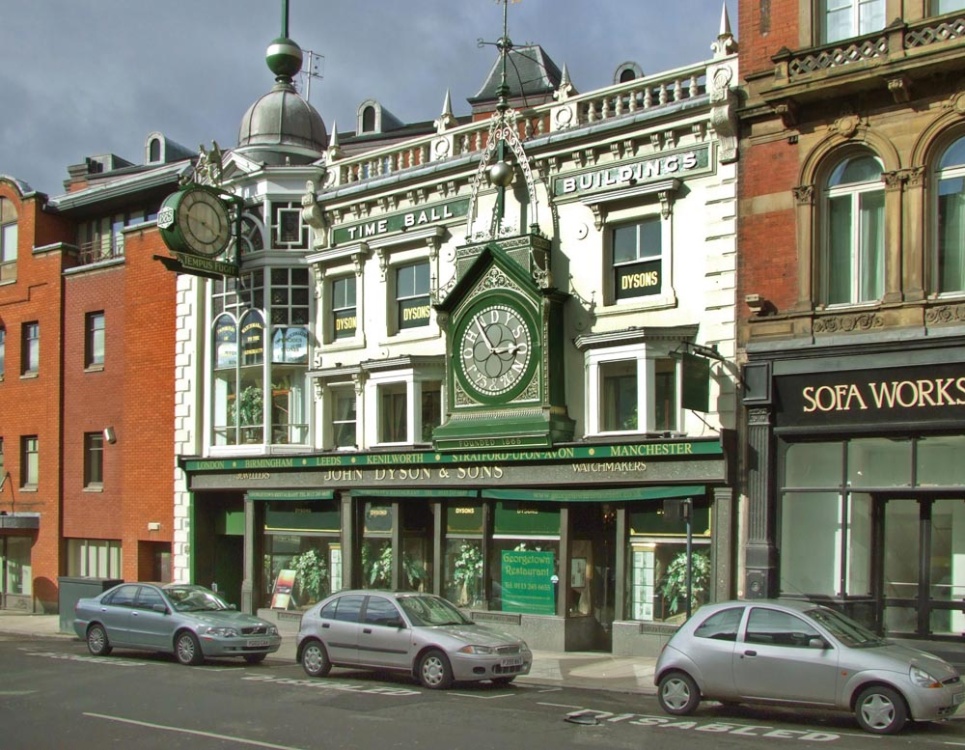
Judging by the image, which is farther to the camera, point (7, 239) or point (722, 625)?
point (7, 239)

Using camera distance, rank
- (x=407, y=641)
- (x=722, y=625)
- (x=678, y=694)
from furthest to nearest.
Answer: (x=407, y=641)
(x=678, y=694)
(x=722, y=625)

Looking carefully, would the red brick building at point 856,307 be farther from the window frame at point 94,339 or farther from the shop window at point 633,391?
the window frame at point 94,339

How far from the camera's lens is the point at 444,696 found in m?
16.5

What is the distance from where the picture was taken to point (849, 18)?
1986cm

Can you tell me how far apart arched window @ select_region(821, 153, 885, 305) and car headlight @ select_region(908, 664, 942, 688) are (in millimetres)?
7585

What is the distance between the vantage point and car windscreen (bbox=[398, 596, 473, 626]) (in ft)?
58.9

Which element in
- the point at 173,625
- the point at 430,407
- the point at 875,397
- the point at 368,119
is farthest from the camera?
the point at 368,119

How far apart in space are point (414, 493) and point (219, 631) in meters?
5.87

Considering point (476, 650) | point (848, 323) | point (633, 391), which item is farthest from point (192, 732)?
point (848, 323)

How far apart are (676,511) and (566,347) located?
210 inches

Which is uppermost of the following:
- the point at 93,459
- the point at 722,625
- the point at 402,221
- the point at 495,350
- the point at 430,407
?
the point at 402,221

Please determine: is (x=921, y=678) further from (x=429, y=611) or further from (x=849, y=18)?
(x=849, y=18)

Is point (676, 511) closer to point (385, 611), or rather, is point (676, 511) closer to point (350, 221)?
point (385, 611)

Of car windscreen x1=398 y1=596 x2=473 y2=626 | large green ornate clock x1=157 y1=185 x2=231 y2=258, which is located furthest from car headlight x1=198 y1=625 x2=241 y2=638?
large green ornate clock x1=157 y1=185 x2=231 y2=258
